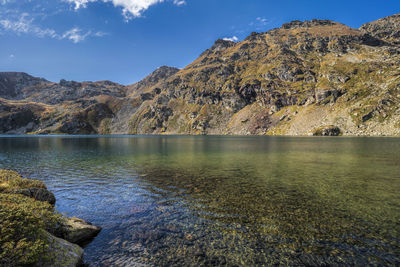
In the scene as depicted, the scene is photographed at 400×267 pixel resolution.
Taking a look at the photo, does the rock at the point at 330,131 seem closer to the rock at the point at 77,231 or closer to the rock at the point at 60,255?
the rock at the point at 77,231

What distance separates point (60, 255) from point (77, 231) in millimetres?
3711

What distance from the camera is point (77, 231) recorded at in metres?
12.8

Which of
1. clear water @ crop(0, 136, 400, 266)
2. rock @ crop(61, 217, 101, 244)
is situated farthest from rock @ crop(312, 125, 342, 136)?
rock @ crop(61, 217, 101, 244)

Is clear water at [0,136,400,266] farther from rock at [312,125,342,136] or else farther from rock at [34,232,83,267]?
rock at [312,125,342,136]

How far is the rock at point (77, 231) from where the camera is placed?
1234 centimetres

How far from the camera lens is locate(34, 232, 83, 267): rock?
850 cm

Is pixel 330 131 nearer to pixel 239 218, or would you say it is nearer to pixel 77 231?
pixel 239 218

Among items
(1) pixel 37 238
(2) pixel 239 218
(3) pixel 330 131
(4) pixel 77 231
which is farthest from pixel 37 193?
(3) pixel 330 131

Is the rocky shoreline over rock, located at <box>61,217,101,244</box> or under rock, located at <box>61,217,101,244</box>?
over

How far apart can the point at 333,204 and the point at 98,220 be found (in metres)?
21.2

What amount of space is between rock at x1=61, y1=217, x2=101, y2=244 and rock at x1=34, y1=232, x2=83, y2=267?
1.83 m

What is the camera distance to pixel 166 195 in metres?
22.3

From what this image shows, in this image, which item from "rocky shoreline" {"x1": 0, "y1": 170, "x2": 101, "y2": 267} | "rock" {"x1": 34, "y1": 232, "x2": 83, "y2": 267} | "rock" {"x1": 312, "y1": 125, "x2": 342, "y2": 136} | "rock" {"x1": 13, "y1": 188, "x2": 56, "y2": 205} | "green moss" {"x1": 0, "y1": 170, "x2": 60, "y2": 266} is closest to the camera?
"green moss" {"x1": 0, "y1": 170, "x2": 60, "y2": 266}

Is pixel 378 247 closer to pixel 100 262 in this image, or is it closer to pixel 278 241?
pixel 278 241
